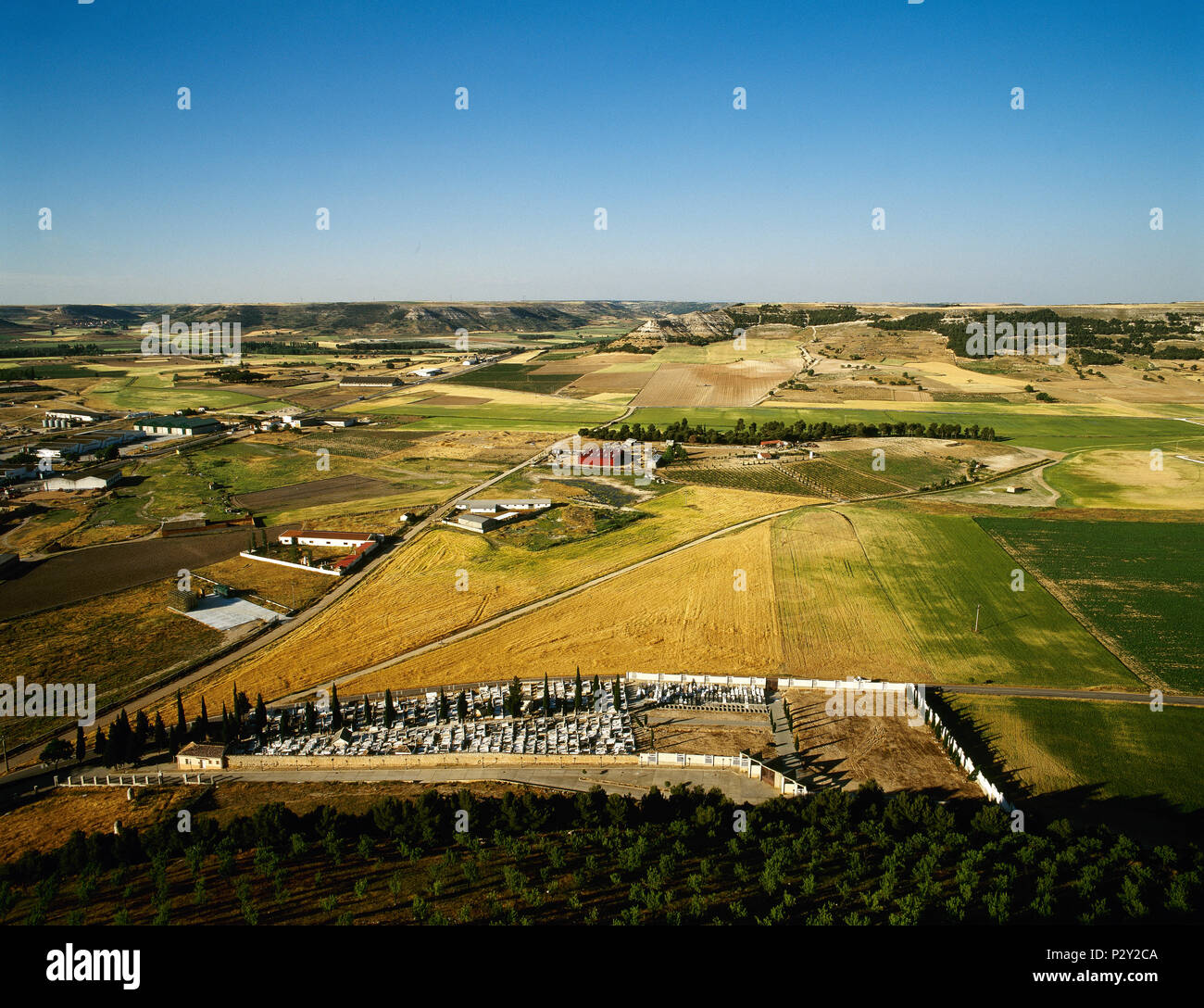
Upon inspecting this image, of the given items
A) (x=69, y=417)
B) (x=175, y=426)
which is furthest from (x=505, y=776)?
(x=69, y=417)

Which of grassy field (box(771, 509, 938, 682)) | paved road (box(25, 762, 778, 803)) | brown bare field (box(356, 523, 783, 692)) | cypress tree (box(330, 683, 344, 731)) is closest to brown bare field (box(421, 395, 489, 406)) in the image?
grassy field (box(771, 509, 938, 682))

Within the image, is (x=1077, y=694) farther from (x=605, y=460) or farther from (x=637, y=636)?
(x=605, y=460)

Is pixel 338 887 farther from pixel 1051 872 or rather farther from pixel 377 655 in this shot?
pixel 1051 872

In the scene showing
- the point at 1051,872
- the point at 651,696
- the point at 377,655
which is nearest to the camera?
the point at 1051,872

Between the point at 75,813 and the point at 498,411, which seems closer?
the point at 75,813
